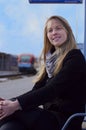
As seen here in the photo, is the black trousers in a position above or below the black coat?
below

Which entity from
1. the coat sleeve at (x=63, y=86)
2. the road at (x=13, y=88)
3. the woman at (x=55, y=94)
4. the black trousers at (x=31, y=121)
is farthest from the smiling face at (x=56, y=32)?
the road at (x=13, y=88)

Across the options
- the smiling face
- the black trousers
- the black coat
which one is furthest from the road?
the black trousers

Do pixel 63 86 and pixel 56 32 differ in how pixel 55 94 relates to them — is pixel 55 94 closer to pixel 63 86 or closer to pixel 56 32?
pixel 63 86

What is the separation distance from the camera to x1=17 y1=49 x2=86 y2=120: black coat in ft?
11.5

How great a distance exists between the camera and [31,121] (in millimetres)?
3451

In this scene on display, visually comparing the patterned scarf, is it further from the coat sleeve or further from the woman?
the coat sleeve

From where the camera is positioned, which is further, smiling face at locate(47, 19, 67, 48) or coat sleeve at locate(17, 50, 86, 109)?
smiling face at locate(47, 19, 67, 48)

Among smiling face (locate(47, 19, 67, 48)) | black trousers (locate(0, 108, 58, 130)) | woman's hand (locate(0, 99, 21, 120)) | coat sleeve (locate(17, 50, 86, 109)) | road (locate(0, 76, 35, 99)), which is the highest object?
smiling face (locate(47, 19, 67, 48))

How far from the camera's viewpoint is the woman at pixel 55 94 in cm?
345

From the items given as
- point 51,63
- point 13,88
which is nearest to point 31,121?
point 51,63

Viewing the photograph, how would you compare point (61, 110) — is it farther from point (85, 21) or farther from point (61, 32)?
point (85, 21)

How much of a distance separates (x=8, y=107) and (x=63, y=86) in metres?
0.43

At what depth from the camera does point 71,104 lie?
11.8ft

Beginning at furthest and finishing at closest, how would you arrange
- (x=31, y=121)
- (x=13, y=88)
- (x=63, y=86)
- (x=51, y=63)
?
(x=13, y=88)
(x=51, y=63)
(x=63, y=86)
(x=31, y=121)
